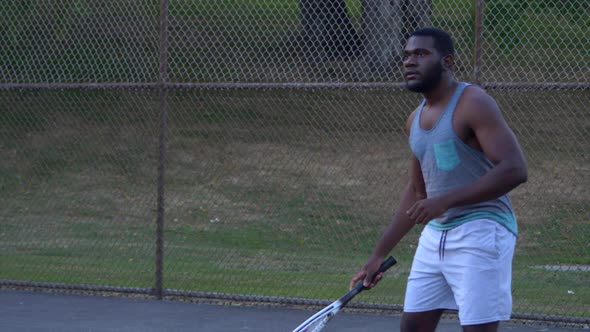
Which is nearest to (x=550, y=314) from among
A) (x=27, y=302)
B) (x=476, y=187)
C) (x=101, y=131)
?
(x=476, y=187)

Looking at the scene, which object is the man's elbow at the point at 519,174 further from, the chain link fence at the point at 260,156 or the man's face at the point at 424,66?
the chain link fence at the point at 260,156

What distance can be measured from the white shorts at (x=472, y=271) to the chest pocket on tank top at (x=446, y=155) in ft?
0.87

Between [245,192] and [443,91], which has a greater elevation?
[245,192]

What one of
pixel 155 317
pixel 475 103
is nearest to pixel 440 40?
pixel 475 103

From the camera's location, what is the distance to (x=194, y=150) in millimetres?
14570

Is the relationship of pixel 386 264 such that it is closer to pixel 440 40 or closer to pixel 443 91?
pixel 443 91

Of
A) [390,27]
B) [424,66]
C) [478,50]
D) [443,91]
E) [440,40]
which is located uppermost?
[390,27]

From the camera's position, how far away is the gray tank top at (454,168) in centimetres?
400

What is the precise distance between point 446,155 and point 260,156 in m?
9.79

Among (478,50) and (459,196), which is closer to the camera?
(459,196)

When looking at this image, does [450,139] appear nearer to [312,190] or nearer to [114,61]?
[312,190]

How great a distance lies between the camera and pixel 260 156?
13.7m

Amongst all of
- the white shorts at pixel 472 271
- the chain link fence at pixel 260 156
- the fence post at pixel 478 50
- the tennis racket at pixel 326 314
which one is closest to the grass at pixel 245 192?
the chain link fence at pixel 260 156

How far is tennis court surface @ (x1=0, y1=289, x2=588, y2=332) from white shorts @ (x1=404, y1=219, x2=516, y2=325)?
2.57m
